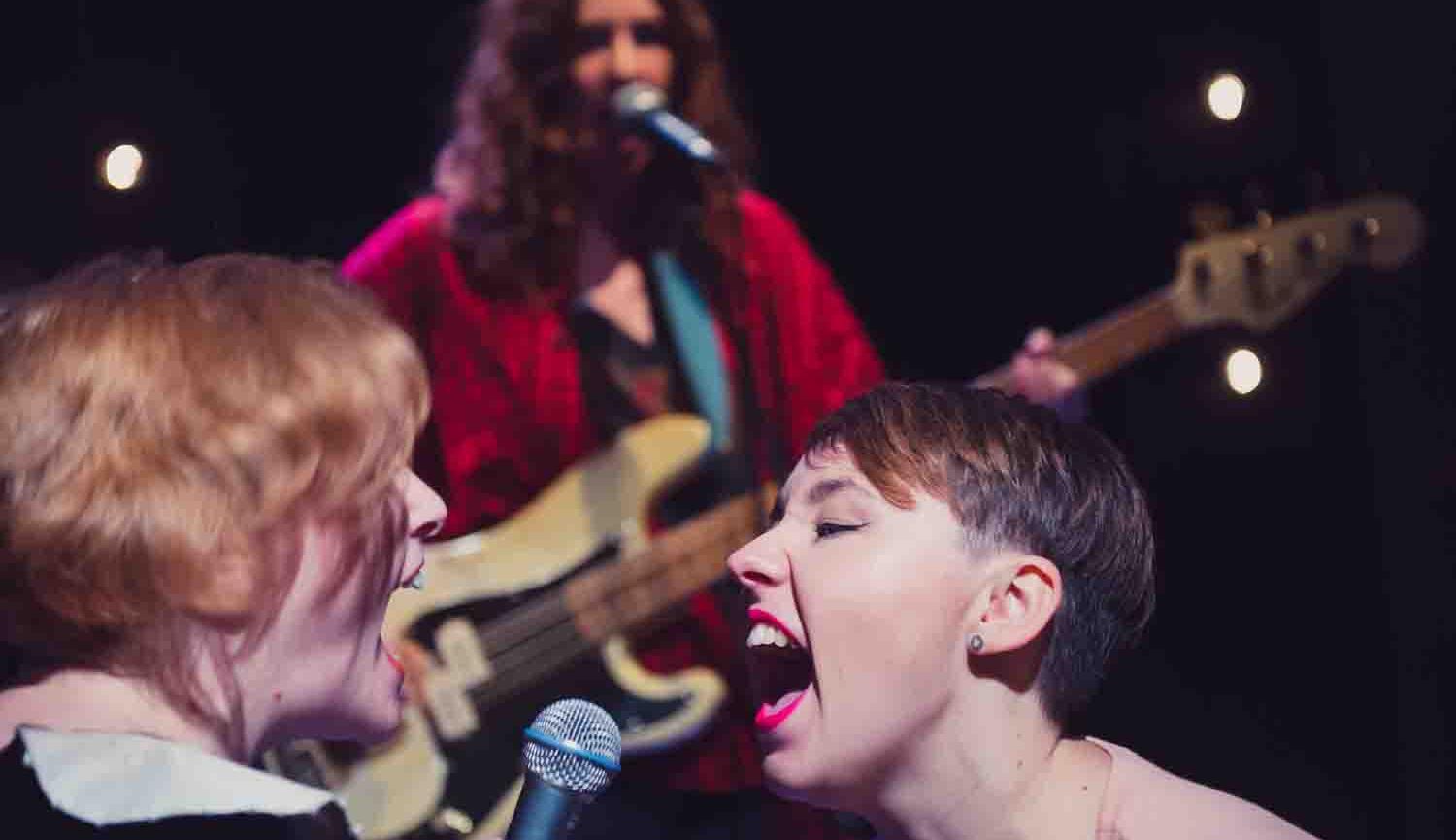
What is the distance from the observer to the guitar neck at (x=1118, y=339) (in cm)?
313

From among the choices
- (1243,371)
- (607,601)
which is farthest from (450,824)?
(1243,371)

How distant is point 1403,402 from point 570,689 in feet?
5.81

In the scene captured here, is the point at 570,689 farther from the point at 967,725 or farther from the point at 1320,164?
the point at 1320,164

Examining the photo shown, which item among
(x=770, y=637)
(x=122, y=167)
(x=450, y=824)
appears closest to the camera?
(x=770, y=637)

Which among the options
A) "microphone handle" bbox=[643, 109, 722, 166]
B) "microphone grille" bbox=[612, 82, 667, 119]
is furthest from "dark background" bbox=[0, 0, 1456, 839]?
"microphone handle" bbox=[643, 109, 722, 166]

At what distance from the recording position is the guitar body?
2.78m

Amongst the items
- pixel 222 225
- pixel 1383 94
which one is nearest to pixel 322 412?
pixel 222 225

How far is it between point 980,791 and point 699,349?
4.84 feet

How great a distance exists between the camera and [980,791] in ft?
5.70

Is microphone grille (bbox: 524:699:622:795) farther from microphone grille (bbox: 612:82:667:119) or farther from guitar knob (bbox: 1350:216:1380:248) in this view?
guitar knob (bbox: 1350:216:1380:248)

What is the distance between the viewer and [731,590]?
2.96 m

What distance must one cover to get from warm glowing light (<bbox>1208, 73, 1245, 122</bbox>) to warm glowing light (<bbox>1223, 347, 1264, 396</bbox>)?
→ 0.50 meters

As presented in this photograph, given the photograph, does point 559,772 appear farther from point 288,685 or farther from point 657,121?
point 657,121

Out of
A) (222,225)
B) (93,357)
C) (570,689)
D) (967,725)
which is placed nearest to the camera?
(93,357)
